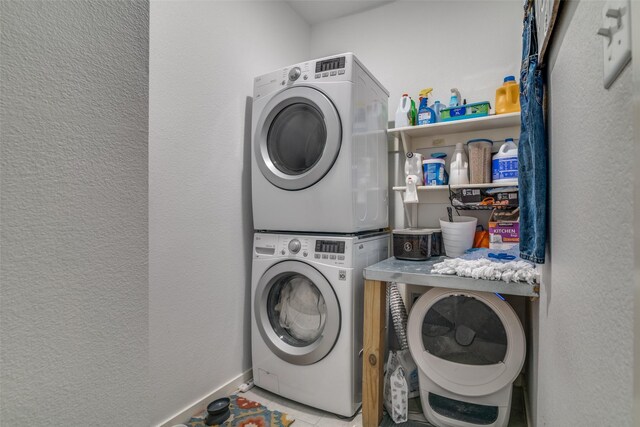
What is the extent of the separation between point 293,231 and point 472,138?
1.34 metres

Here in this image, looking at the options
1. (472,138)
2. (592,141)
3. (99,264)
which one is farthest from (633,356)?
(472,138)

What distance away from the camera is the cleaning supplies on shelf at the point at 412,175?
6.73ft

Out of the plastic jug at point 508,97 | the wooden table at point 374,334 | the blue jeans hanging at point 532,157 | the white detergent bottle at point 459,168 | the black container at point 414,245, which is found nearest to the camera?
the blue jeans hanging at point 532,157

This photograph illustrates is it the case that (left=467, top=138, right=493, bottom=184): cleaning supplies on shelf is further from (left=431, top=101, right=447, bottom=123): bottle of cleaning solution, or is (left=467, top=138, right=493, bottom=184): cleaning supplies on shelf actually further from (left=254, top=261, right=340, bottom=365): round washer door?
(left=254, top=261, right=340, bottom=365): round washer door

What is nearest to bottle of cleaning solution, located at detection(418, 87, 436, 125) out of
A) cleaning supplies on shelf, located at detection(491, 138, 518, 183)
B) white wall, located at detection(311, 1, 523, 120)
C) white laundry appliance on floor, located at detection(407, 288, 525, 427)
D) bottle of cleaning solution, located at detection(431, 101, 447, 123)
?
bottle of cleaning solution, located at detection(431, 101, 447, 123)

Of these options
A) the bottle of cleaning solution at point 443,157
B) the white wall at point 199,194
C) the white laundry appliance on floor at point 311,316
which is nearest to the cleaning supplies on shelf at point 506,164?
the bottle of cleaning solution at point 443,157

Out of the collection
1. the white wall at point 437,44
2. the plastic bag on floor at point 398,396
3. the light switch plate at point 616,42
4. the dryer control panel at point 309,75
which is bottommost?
the plastic bag on floor at point 398,396

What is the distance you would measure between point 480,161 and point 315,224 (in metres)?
1.11

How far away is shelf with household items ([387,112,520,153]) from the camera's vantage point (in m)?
1.84

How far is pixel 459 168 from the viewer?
2000mm

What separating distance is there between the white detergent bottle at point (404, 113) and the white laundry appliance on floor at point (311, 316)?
0.79 metres

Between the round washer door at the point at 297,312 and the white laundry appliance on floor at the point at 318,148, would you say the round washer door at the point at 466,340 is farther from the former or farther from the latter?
the white laundry appliance on floor at the point at 318,148

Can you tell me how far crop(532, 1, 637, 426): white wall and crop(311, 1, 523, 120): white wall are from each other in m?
1.44

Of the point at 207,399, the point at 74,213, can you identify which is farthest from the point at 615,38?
the point at 207,399
